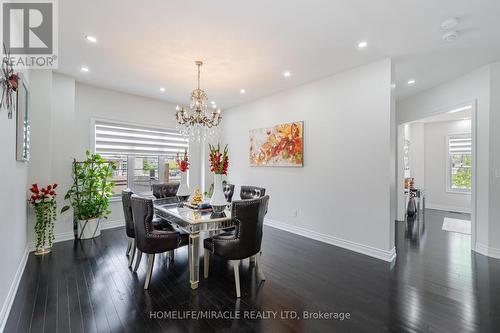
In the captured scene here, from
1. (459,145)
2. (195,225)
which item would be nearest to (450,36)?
(195,225)

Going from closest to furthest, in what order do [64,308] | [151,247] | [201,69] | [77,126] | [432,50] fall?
1. [64,308]
2. [151,247]
3. [432,50]
4. [201,69]
5. [77,126]

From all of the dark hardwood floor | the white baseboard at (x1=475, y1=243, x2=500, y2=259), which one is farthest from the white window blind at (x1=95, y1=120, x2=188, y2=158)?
the white baseboard at (x1=475, y1=243, x2=500, y2=259)

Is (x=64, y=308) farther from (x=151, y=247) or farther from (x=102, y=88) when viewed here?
(x=102, y=88)

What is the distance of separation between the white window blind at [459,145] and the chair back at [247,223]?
7434mm

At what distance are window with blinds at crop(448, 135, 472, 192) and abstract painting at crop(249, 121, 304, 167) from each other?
18.6ft

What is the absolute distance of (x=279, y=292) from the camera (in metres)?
2.43

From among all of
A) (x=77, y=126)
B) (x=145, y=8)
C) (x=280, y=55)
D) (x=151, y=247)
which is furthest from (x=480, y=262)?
(x=77, y=126)

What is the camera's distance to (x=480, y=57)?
3.29 m

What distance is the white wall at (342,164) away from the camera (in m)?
3.32

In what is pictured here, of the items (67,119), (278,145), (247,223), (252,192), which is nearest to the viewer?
(247,223)

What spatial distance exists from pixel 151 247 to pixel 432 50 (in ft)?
14.7

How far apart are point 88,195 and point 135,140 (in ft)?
5.27

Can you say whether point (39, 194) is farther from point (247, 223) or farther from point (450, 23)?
point (450, 23)

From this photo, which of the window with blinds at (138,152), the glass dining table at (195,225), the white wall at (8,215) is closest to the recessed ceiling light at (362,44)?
the glass dining table at (195,225)
